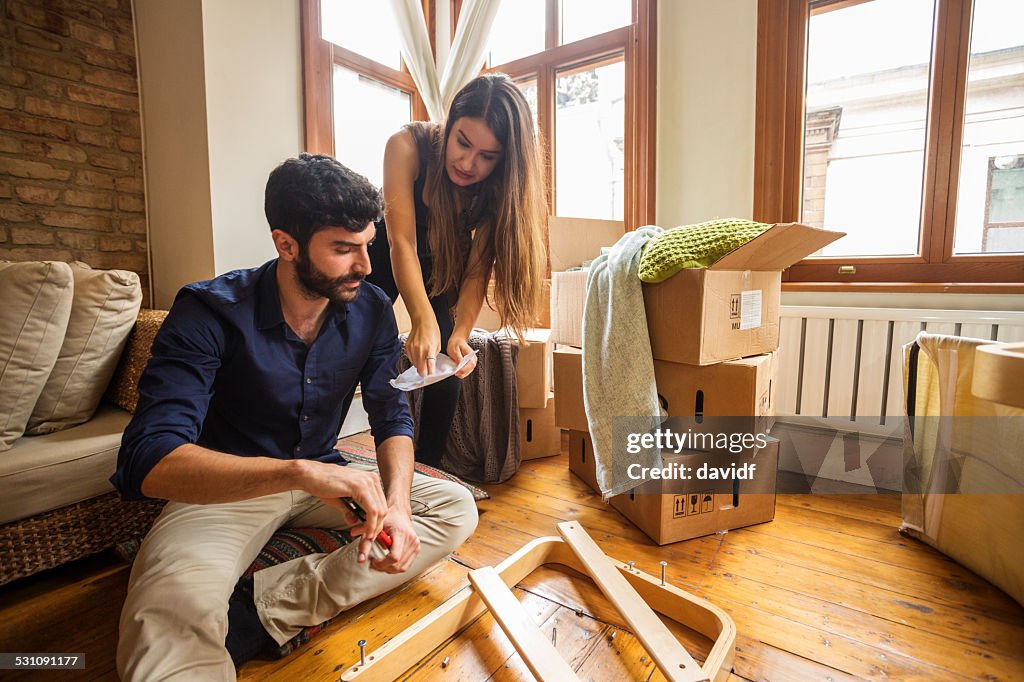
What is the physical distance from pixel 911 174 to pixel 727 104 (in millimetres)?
738

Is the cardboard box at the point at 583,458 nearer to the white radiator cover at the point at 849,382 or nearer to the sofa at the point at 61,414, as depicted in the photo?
the white radiator cover at the point at 849,382

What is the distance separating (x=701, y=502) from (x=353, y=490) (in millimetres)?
1118

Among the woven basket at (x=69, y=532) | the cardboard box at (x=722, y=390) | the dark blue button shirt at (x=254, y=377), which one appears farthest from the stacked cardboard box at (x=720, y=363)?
the woven basket at (x=69, y=532)

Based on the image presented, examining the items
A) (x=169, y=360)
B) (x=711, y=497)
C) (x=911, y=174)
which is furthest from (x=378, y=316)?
(x=911, y=174)

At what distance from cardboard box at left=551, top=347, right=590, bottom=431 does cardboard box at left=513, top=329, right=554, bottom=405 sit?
0.85 ft

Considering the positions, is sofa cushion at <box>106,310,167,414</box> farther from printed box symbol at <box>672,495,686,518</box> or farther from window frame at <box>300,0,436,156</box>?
printed box symbol at <box>672,495,686,518</box>

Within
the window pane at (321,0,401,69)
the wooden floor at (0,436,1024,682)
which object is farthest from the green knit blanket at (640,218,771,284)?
the window pane at (321,0,401,69)

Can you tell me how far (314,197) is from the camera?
953 millimetres

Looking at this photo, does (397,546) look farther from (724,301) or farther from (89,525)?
(724,301)

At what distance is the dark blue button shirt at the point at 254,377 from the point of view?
917 mm

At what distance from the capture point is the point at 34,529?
1237mm

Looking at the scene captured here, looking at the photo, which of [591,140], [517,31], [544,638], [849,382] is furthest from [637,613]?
[517,31]

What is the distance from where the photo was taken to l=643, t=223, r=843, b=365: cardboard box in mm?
1435

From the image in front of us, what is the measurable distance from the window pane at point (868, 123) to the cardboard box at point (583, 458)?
1235 millimetres
